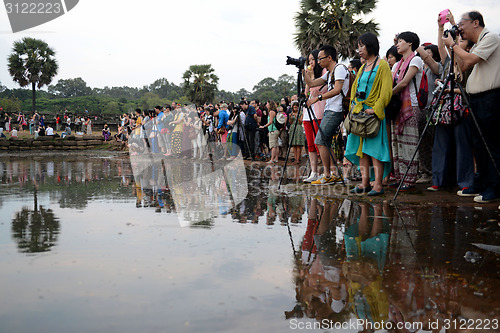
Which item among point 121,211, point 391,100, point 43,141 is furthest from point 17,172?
point 43,141

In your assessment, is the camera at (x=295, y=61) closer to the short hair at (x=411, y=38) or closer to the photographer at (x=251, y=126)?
the short hair at (x=411, y=38)

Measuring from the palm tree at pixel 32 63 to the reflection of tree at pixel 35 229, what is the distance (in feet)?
187

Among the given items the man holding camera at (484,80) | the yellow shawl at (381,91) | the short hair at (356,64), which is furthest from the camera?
the short hair at (356,64)

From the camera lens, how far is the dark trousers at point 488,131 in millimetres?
5035

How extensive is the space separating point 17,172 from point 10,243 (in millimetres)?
6985

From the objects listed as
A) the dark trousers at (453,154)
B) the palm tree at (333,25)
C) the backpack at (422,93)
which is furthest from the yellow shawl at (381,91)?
the palm tree at (333,25)

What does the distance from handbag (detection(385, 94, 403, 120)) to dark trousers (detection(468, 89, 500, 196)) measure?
33.9 inches

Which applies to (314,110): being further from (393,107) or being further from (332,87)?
(393,107)

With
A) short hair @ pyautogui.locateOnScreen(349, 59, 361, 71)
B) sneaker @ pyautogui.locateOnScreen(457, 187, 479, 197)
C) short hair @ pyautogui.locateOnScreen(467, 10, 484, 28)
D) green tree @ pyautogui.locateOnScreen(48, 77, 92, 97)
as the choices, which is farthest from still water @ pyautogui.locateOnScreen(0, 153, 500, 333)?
green tree @ pyautogui.locateOnScreen(48, 77, 92, 97)

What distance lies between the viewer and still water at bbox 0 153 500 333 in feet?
7.57

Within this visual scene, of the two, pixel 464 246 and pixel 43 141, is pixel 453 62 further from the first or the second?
pixel 43 141

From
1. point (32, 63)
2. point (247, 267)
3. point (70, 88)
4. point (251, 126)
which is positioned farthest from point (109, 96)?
point (247, 267)

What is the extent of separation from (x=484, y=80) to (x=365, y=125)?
4.34ft

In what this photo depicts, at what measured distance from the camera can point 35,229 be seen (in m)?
4.27
